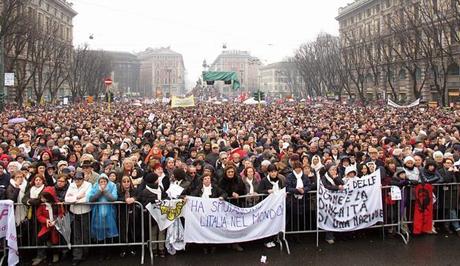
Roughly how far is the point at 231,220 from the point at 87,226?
240cm

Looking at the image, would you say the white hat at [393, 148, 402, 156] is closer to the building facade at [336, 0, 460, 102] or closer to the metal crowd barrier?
the metal crowd barrier

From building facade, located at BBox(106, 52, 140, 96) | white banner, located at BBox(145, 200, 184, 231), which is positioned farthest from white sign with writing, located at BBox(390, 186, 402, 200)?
building facade, located at BBox(106, 52, 140, 96)

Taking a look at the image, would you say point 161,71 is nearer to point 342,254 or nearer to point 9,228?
point 9,228

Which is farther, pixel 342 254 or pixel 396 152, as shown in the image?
pixel 396 152

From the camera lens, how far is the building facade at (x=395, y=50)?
41469 mm

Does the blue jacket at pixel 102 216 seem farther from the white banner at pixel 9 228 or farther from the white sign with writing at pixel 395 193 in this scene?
the white sign with writing at pixel 395 193

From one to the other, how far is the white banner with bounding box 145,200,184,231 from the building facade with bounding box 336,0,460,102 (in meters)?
32.6

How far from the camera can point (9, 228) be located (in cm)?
750

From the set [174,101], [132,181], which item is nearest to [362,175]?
[132,181]

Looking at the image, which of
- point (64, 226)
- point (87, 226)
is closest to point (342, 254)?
point (87, 226)

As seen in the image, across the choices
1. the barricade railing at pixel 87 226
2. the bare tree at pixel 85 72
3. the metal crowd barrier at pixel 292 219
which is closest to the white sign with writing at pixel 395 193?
the metal crowd barrier at pixel 292 219

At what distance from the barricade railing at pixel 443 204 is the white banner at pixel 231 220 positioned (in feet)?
8.14

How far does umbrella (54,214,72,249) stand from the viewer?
766cm

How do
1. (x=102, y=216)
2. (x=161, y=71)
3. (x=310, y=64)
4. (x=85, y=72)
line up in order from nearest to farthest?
(x=102, y=216) < (x=85, y=72) < (x=310, y=64) < (x=161, y=71)
